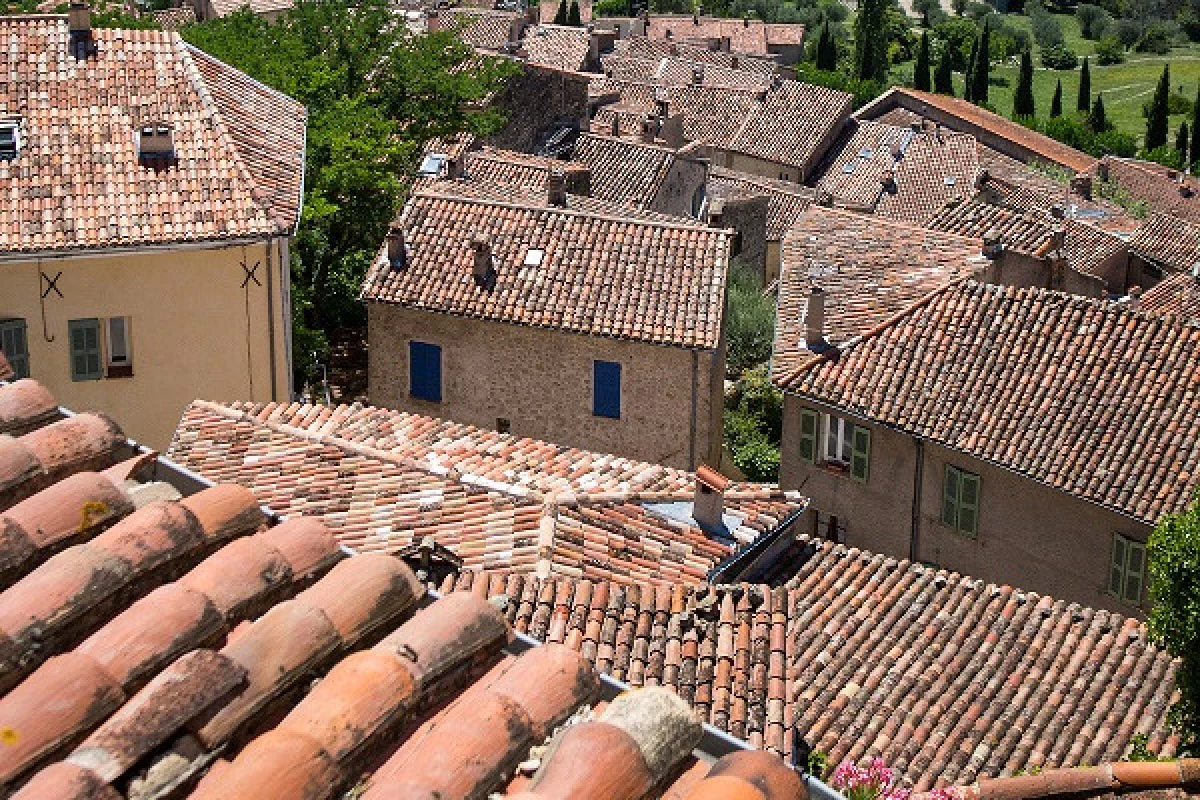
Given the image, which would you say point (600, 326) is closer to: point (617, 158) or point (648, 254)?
point (648, 254)

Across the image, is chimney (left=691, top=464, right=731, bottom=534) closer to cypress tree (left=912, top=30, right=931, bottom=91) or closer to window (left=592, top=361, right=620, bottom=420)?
window (left=592, top=361, right=620, bottom=420)

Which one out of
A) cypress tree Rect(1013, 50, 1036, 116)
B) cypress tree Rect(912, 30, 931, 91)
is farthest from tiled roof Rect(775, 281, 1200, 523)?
cypress tree Rect(912, 30, 931, 91)

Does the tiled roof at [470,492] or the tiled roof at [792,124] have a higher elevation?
the tiled roof at [792,124]

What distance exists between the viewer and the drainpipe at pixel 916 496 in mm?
24406

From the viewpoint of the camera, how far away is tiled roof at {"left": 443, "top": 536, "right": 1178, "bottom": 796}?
13008 mm

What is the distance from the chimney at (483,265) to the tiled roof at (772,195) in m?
23.1

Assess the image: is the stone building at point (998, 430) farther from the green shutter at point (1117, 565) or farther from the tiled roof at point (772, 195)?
the tiled roof at point (772, 195)

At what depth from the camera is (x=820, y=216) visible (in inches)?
1355

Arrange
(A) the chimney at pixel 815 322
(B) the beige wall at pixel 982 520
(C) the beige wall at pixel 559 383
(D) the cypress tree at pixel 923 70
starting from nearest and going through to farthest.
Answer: (B) the beige wall at pixel 982 520
(A) the chimney at pixel 815 322
(C) the beige wall at pixel 559 383
(D) the cypress tree at pixel 923 70

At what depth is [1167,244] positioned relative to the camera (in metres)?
45.7

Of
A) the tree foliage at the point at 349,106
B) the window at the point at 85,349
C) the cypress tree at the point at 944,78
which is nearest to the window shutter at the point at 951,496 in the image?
the tree foliage at the point at 349,106

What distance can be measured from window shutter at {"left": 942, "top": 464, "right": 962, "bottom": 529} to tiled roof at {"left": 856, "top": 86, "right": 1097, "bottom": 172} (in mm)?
44175

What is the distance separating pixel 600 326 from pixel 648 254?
1827mm

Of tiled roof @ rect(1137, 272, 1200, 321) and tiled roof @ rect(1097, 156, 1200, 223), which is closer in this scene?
tiled roof @ rect(1137, 272, 1200, 321)
